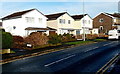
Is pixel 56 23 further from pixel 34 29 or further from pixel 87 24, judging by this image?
pixel 87 24

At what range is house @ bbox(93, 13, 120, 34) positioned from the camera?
63406 mm

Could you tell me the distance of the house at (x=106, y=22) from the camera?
63.4 m

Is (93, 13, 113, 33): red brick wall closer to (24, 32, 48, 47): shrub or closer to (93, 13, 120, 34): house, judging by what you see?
(93, 13, 120, 34): house

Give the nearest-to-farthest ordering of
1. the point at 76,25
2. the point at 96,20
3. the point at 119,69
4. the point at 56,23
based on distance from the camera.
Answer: the point at 119,69 → the point at 56,23 → the point at 76,25 → the point at 96,20

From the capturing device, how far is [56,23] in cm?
4616

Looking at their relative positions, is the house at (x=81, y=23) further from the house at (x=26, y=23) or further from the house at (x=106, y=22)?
the house at (x=26, y=23)

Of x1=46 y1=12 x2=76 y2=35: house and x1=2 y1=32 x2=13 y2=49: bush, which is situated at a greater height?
x1=46 y1=12 x2=76 y2=35: house

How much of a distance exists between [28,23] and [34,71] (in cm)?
2945

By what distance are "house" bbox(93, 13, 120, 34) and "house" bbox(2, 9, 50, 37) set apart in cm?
3143

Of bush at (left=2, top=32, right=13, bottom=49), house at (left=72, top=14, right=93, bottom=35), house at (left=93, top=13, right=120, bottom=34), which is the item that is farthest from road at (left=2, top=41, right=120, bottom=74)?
house at (left=93, top=13, right=120, bottom=34)

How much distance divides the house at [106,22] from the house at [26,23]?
103 feet

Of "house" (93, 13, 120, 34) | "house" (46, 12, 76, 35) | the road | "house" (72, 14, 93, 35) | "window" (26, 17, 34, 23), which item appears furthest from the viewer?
"house" (93, 13, 120, 34)

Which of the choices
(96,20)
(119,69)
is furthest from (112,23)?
(119,69)

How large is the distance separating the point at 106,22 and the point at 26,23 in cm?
3704
